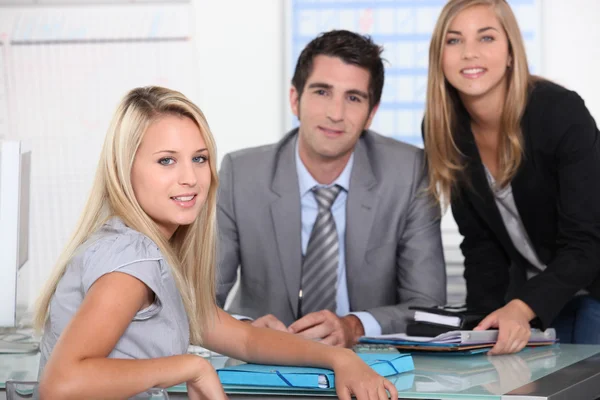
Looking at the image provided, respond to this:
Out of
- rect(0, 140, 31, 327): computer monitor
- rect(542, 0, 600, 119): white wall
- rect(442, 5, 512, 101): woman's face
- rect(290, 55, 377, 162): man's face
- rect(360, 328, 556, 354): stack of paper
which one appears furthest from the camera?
rect(542, 0, 600, 119): white wall

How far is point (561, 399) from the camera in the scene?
150 centimetres

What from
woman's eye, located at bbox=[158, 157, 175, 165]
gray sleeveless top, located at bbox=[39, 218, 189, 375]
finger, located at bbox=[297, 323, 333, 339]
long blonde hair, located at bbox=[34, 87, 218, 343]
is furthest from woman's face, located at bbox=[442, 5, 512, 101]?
gray sleeveless top, located at bbox=[39, 218, 189, 375]

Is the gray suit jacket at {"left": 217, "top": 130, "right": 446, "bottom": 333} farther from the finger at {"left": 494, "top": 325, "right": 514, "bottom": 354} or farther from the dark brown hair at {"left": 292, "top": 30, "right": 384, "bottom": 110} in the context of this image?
the finger at {"left": 494, "top": 325, "right": 514, "bottom": 354}

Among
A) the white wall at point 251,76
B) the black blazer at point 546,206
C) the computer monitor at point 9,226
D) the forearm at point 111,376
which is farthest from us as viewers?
the white wall at point 251,76

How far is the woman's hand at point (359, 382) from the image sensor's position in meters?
1.45

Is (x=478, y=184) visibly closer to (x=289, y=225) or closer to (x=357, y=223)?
(x=357, y=223)

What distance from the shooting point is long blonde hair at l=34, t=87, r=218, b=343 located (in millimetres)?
→ 1512

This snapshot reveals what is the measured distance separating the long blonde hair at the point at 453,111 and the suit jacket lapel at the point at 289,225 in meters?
0.41

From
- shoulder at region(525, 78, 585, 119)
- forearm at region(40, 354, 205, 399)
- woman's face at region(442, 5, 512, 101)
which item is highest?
woman's face at region(442, 5, 512, 101)

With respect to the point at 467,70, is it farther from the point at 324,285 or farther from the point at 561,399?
the point at 561,399

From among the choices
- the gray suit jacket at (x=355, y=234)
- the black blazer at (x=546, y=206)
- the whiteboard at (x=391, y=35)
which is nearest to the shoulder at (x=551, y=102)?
the black blazer at (x=546, y=206)

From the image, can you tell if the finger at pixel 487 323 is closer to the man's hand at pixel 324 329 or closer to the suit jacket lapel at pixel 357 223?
the man's hand at pixel 324 329

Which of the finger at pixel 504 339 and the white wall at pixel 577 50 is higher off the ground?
the white wall at pixel 577 50

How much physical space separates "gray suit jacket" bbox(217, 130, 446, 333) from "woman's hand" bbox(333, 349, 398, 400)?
3.54 feet
